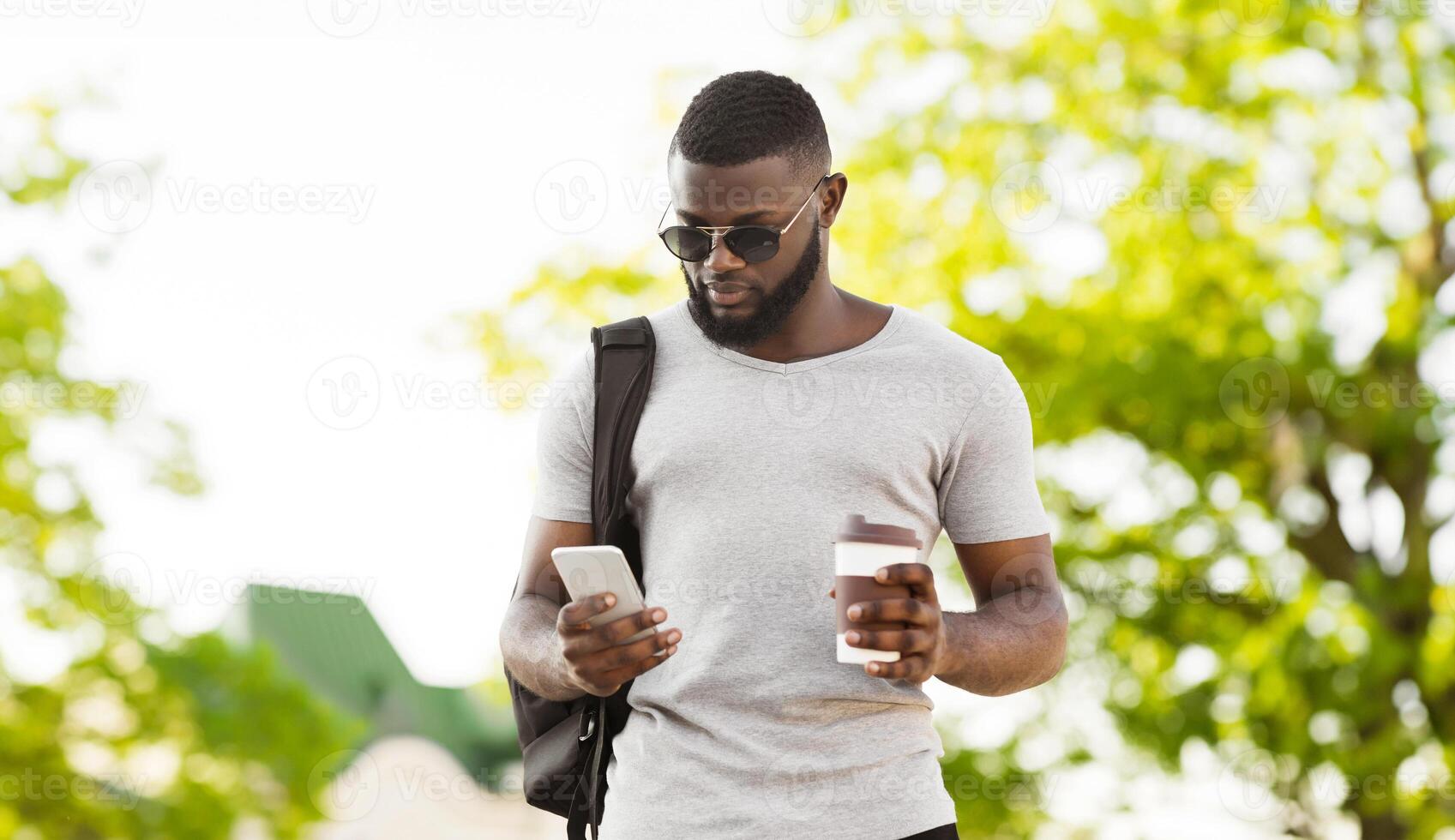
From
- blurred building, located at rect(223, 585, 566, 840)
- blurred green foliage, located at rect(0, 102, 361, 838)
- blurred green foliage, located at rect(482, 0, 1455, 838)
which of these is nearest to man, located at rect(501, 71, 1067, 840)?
blurred green foliage, located at rect(482, 0, 1455, 838)

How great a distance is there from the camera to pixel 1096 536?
1157cm

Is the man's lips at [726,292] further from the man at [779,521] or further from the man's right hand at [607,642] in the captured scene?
the man's right hand at [607,642]

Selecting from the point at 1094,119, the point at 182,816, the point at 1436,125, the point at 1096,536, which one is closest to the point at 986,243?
the point at 1094,119

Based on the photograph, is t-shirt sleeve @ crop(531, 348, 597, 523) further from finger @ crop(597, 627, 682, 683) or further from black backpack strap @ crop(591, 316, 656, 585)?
finger @ crop(597, 627, 682, 683)

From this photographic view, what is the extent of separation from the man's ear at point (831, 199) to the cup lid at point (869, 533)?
0.84 meters

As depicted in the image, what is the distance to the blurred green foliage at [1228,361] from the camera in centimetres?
1000

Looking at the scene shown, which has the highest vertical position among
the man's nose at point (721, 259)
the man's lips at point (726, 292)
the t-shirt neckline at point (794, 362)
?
the man's nose at point (721, 259)

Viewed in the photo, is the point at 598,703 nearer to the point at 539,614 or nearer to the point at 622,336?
the point at 539,614

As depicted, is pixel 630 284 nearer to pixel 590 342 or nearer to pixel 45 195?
pixel 45 195

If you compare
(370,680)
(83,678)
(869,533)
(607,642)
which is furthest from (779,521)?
(370,680)

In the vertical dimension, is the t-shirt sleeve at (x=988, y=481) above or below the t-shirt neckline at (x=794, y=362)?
below

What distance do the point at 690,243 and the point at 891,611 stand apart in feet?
2.80

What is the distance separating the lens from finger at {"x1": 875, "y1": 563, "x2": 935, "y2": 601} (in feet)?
7.14

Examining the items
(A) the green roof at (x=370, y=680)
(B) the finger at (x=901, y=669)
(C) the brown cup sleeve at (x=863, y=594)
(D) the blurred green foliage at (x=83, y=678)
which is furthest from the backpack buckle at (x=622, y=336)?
(A) the green roof at (x=370, y=680)
